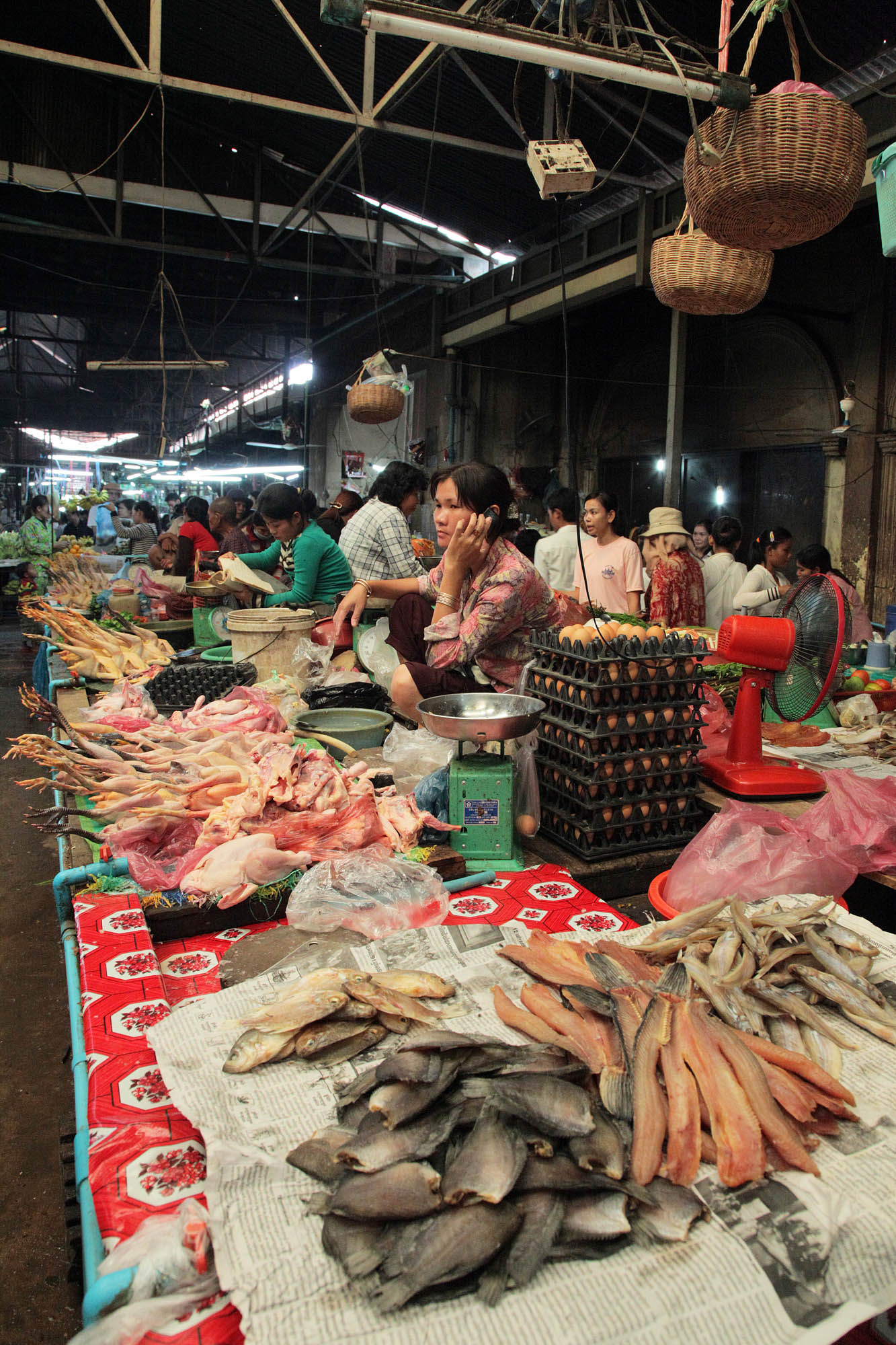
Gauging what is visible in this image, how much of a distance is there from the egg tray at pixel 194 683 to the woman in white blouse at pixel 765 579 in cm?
359

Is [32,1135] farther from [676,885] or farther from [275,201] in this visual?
[275,201]

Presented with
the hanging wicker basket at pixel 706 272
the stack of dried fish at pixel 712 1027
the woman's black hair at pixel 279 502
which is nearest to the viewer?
the stack of dried fish at pixel 712 1027

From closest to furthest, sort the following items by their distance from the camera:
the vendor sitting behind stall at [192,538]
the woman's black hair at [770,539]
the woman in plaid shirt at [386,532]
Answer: the woman in plaid shirt at [386,532] < the woman's black hair at [770,539] < the vendor sitting behind stall at [192,538]

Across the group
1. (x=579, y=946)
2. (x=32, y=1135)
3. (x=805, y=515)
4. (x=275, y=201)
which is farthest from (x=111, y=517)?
(x=579, y=946)

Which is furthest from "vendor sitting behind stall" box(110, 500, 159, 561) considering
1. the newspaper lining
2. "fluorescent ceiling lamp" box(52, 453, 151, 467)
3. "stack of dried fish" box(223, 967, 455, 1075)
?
the newspaper lining

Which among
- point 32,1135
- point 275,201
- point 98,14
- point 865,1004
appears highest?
point 98,14

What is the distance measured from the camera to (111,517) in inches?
710

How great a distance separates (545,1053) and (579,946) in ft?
1.79

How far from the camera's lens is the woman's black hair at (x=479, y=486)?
364 centimetres

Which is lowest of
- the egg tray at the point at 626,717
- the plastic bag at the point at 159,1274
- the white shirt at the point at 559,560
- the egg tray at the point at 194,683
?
the plastic bag at the point at 159,1274

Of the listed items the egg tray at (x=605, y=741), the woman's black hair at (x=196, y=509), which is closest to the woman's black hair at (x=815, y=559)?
the egg tray at (x=605, y=741)

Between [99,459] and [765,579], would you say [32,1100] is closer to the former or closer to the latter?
[765,579]

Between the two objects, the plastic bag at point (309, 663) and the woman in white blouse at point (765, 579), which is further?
the woman in white blouse at point (765, 579)

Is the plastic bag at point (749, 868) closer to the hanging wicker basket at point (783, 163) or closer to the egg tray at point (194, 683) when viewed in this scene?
the hanging wicker basket at point (783, 163)
